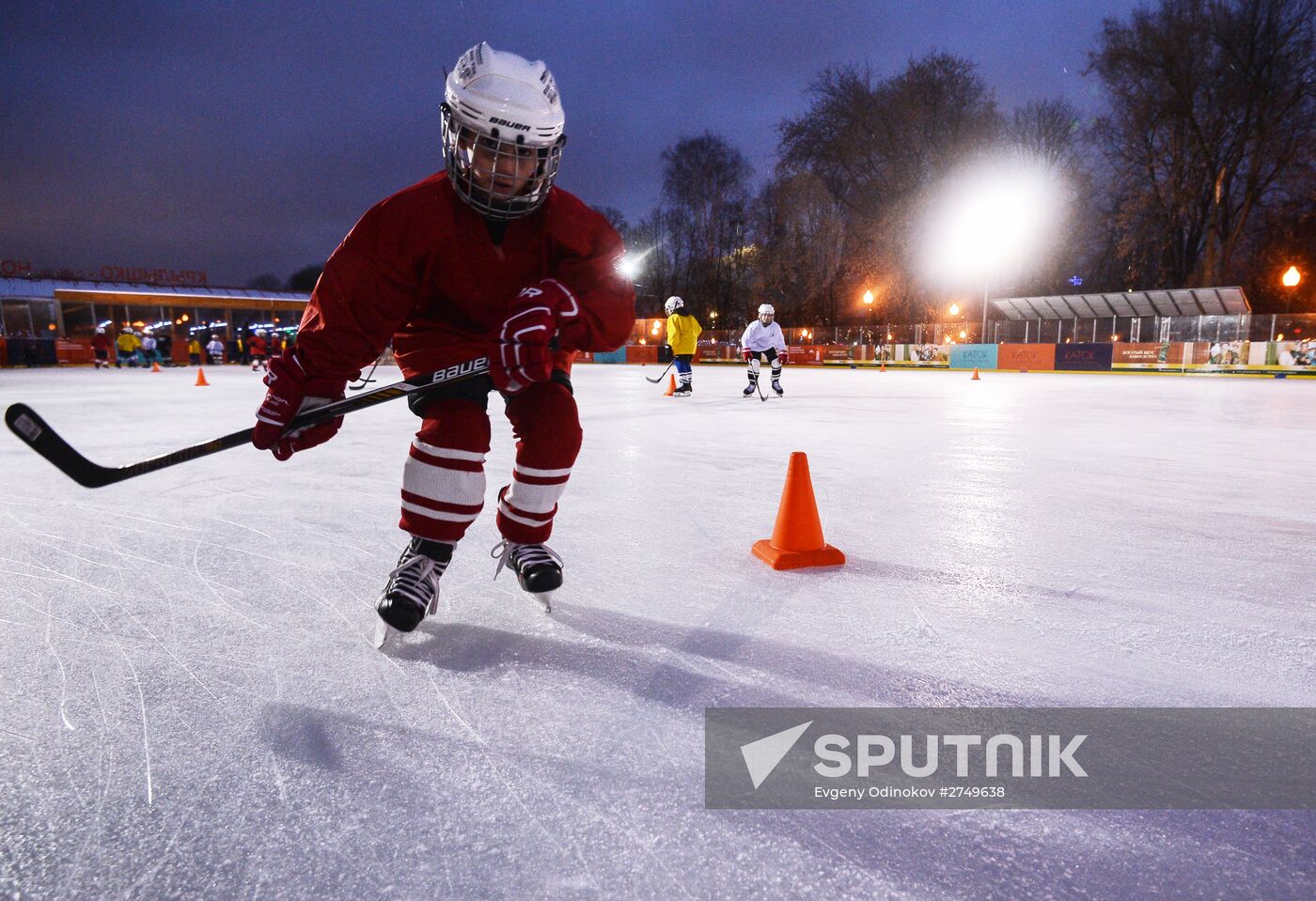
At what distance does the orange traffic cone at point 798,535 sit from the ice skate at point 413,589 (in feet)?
3.68

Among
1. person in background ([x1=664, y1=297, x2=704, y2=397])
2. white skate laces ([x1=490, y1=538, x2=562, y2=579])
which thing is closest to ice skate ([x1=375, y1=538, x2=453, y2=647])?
white skate laces ([x1=490, y1=538, x2=562, y2=579])

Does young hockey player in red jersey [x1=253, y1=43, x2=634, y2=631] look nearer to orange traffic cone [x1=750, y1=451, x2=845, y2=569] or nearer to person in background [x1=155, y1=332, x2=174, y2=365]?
orange traffic cone [x1=750, y1=451, x2=845, y2=569]

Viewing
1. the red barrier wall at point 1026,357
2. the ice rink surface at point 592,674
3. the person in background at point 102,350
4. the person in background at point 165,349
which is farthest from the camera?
the person in background at point 165,349

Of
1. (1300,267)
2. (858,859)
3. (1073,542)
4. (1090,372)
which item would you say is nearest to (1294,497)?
(1073,542)

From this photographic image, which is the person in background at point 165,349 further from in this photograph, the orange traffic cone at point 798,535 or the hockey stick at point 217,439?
the orange traffic cone at point 798,535

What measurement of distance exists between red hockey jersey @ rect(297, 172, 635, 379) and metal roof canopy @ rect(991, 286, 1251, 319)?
88.2 ft

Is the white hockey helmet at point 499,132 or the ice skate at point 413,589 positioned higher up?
the white hockey helmet at point 499,132

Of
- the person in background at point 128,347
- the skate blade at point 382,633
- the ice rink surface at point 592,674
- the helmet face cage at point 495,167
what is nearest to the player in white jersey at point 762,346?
the ice rink surface at point 592,674

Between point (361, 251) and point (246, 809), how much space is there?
4.46 feet

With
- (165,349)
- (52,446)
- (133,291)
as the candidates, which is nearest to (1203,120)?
(52,446)

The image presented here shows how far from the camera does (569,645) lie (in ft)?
5.87

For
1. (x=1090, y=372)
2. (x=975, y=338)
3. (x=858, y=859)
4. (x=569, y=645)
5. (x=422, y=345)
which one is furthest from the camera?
(x=975, y=338)

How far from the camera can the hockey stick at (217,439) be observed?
1.89 meters

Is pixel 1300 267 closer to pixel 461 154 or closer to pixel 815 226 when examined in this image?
pixel 815 226
